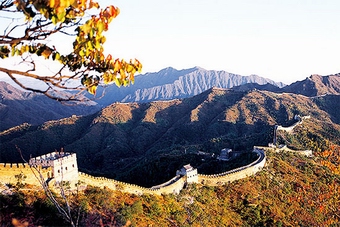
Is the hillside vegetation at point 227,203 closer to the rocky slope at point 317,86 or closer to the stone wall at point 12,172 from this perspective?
the stone wall at point 12,172

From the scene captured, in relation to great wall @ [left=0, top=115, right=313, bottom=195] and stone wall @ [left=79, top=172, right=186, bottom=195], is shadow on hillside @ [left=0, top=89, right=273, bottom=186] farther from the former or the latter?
stone wall @ [left=79, top=172, right=186, bottom=195]

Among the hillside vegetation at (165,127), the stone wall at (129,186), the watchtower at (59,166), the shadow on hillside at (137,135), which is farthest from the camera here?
the shadow on hillside at (137,135)

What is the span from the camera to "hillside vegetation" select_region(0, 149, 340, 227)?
21.2 metres

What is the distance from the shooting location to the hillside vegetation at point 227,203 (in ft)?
69.4

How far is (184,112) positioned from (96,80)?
454 feet

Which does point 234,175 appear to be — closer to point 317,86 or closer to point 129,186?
point 129,186

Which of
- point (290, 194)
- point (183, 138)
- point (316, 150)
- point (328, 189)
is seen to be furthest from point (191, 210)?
point (183, 138)

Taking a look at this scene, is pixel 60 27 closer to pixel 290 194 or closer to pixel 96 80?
pixel 96 80

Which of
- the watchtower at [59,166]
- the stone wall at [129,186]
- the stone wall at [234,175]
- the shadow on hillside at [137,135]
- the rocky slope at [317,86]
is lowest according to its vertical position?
the shadow on hillside at [137,135]

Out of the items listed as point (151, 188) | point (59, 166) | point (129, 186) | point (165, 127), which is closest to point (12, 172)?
point (59, 166)

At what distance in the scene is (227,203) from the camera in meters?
37.9

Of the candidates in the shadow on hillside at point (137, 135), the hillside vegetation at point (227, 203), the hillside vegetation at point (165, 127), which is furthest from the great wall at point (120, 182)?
the hillside vegetation at point (165, 127)

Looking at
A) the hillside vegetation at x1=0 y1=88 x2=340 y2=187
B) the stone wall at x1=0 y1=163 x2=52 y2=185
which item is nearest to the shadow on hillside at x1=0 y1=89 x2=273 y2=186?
the hillside vegetation at x1=0 y1=88 x2=340 y2=187

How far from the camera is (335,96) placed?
14225 centimetres
